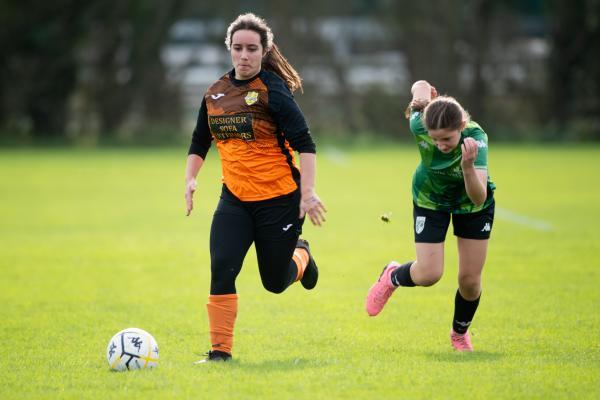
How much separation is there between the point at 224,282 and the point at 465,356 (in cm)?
165

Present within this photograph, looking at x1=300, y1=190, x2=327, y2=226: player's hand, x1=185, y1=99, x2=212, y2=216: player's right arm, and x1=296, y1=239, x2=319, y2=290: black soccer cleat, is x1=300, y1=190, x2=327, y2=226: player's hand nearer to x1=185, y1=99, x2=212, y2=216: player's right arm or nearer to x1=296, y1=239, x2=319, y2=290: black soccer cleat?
x1=185, y1=99, x2=212, y2=216: player's right arm

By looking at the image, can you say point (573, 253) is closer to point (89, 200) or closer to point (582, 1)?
point (89, 200)

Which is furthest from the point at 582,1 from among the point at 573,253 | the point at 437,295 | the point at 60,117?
the point at 437,295

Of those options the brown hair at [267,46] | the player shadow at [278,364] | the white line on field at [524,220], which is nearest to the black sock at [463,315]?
the player shadow at [278,364]

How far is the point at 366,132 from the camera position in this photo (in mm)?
42906

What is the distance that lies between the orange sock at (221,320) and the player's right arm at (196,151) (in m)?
0.70

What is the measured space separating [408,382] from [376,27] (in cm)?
3931

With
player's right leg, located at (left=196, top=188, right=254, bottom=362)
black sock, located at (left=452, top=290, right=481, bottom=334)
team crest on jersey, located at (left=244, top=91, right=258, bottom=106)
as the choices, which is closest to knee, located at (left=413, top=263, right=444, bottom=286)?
black sock, located at (left=452, top=290, right=481, bottom=334)

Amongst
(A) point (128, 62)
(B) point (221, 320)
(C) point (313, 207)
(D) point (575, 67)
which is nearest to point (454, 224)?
(C) point (313, 207)

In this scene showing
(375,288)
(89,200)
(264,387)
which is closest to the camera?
(264,387)

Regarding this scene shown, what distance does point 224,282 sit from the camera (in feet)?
22.4

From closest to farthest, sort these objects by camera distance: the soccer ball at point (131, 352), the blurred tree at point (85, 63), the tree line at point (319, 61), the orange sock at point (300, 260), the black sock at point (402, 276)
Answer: the soccer ball at point (131, 352)
the black sock at point (402, 276)
the orange sock at point (300, 260)
the blurred tree at point (85, 63)
the tree line at point (319, 61)

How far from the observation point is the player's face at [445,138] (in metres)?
6.67

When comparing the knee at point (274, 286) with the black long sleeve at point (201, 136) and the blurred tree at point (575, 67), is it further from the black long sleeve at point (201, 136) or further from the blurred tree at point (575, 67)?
the blurred tree at point (575, 67)
